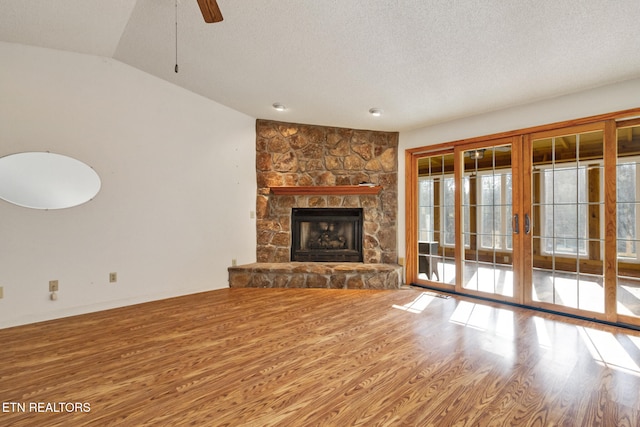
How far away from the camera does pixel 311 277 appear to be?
4199 mm

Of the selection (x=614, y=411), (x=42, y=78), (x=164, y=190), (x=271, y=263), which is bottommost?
(x=614, y=411)

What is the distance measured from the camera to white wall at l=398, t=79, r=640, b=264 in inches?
113

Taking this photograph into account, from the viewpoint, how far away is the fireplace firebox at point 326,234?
469 cm

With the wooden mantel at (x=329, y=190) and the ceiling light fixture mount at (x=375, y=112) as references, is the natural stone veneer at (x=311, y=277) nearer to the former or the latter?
the wooden mantel at (x=329, y=190)

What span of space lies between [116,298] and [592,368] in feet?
14.1

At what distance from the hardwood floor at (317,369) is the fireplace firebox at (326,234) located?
159 cm

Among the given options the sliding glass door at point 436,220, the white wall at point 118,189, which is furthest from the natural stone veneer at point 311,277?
the sliding glass door at point 436,220

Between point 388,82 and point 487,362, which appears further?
point 388,82

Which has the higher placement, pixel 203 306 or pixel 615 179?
pixel 615 179

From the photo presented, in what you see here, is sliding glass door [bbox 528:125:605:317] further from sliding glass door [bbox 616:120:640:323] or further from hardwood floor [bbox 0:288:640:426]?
hardwood floor [bbox 0:288:640:426]

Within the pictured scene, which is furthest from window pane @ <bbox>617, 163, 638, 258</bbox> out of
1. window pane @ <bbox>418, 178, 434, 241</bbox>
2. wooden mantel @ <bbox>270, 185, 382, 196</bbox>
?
wooden mantel @ <bbox>270, 185, 382, 196</bbox>

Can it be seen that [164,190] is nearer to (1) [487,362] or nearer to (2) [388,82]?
(2) [388,82]

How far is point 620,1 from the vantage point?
1.86 m

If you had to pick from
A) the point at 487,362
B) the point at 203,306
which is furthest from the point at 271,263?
the point at 487,362
